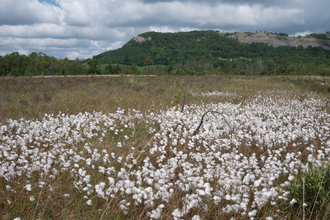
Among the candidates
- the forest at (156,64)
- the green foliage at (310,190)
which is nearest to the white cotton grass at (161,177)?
the green foliage at (310,190)

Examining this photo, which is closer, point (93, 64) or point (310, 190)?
point (310, 190)

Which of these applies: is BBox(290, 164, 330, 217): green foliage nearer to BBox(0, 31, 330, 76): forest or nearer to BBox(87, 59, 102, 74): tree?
BBox(0, 31, 330, 76): forest

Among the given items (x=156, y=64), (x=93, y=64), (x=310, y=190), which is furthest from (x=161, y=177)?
(x=156, y=64)

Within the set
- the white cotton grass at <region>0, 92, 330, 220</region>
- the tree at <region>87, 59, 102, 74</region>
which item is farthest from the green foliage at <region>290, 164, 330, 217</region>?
the tree at <region>87, 59, 102, 74</region>

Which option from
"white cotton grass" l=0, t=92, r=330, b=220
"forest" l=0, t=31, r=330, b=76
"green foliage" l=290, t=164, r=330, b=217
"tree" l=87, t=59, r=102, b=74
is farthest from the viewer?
"tree" l=87, t=59, r=102, b=74

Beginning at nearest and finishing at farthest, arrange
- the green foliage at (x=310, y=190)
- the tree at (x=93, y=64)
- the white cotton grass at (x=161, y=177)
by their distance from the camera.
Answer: the white cotton grass at (x=161, y=177) < the green foliage at (x=310, y=190) < the tree at (x=93, y=64)

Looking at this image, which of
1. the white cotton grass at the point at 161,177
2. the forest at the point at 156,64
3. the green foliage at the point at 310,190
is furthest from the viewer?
the forest at the point at 156,64

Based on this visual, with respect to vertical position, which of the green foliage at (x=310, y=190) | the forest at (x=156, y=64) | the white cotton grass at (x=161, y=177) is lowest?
the green foliage at (x=310, y=190)

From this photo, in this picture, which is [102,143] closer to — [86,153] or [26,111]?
[86,153]

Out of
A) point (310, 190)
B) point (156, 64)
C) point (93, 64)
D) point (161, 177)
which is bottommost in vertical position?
point (310, 190)

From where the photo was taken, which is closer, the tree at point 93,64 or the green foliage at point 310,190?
the green foliage at point 310,190

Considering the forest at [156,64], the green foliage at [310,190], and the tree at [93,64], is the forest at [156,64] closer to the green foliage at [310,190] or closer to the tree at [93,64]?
the tree at [93,64]

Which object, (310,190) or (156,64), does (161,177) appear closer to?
(310,190)

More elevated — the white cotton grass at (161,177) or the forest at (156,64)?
the forest at (156,64)
